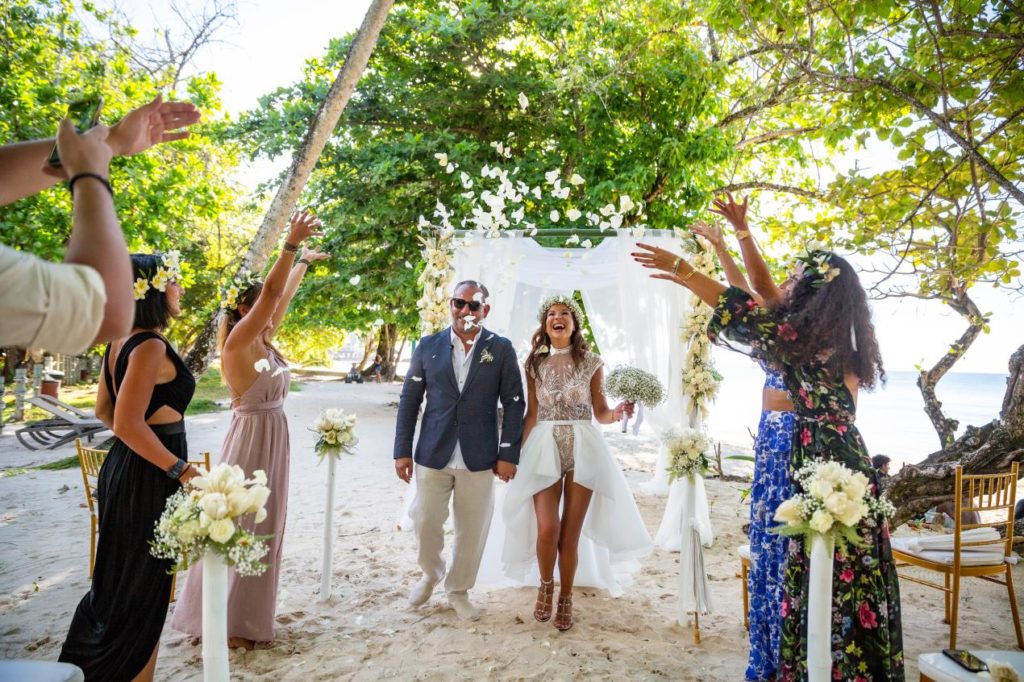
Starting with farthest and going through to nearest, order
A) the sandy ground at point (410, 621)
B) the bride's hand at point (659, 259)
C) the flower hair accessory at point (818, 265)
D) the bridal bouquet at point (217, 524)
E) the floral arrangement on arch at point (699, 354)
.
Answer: the floral arrangement on arch at point (699, 354) < the sandy ground at point (410, 621) < the bride's hand at point (659, 259) < the flower hair accessory at point (818, 265) < the bridal bouquet at point (217, 524)

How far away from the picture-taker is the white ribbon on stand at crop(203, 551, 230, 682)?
1.78m

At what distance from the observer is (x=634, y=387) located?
4281mm

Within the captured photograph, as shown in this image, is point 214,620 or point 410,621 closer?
point 214,620

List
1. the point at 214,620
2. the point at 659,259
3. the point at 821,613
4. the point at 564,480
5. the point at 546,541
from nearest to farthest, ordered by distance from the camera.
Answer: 1. the point at 214,620
2. the point at 821,613
3. the point at 659,259
4. the point at 546,541
5. the point at 564,480

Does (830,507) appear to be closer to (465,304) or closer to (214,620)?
(214,620)

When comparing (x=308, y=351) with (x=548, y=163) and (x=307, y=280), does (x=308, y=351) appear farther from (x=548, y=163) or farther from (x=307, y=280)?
(x=548, y=163)

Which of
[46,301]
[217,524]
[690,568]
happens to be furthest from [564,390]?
[46,301]

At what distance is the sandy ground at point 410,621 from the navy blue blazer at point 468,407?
1.13m

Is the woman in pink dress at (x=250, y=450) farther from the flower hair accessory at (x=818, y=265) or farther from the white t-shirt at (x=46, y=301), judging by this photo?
the flower hair accessory at (x=818, y=265)

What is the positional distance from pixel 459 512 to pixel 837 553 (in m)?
2.40

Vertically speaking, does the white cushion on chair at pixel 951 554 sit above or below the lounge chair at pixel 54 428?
above

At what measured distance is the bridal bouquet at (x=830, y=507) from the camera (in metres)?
2.00

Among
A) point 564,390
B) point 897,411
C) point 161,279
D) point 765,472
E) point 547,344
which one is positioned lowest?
point 897,411

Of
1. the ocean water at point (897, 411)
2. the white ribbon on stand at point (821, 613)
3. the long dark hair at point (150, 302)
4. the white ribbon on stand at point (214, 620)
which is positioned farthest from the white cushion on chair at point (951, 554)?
the ocean water at point (897, 411)
